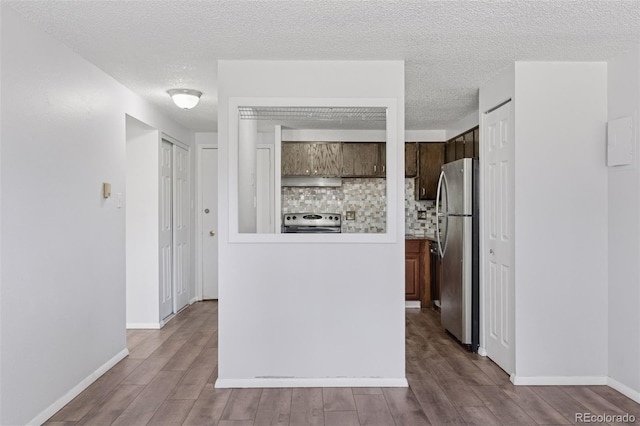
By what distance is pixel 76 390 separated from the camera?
10.4 ft

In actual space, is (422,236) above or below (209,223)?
below

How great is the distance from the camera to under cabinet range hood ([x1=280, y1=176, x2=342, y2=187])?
612cm

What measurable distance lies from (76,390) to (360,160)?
13.4 ft

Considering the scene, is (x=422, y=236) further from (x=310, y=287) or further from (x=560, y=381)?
(x=310, y=287)

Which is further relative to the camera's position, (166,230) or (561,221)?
(166,230)

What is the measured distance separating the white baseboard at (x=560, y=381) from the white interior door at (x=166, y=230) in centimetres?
363

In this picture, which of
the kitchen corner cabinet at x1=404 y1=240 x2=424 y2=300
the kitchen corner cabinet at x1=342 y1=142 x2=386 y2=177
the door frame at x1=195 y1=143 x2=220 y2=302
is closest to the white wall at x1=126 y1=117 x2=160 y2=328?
the door frame at x1=195 y1=143 x2=220 y2=302

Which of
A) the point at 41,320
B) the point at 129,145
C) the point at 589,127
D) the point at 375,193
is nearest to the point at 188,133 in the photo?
the point at 129,145

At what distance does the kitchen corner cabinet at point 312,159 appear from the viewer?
19.9 feet

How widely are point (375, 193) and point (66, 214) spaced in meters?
4.12

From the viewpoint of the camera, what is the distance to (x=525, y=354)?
134 inches

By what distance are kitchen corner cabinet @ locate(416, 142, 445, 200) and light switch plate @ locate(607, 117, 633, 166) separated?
2.98 meters

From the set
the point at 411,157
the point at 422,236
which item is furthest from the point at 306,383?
the point at 411,157

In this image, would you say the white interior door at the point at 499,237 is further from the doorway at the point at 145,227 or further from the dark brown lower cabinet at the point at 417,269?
the doorway at the point at 145,227
